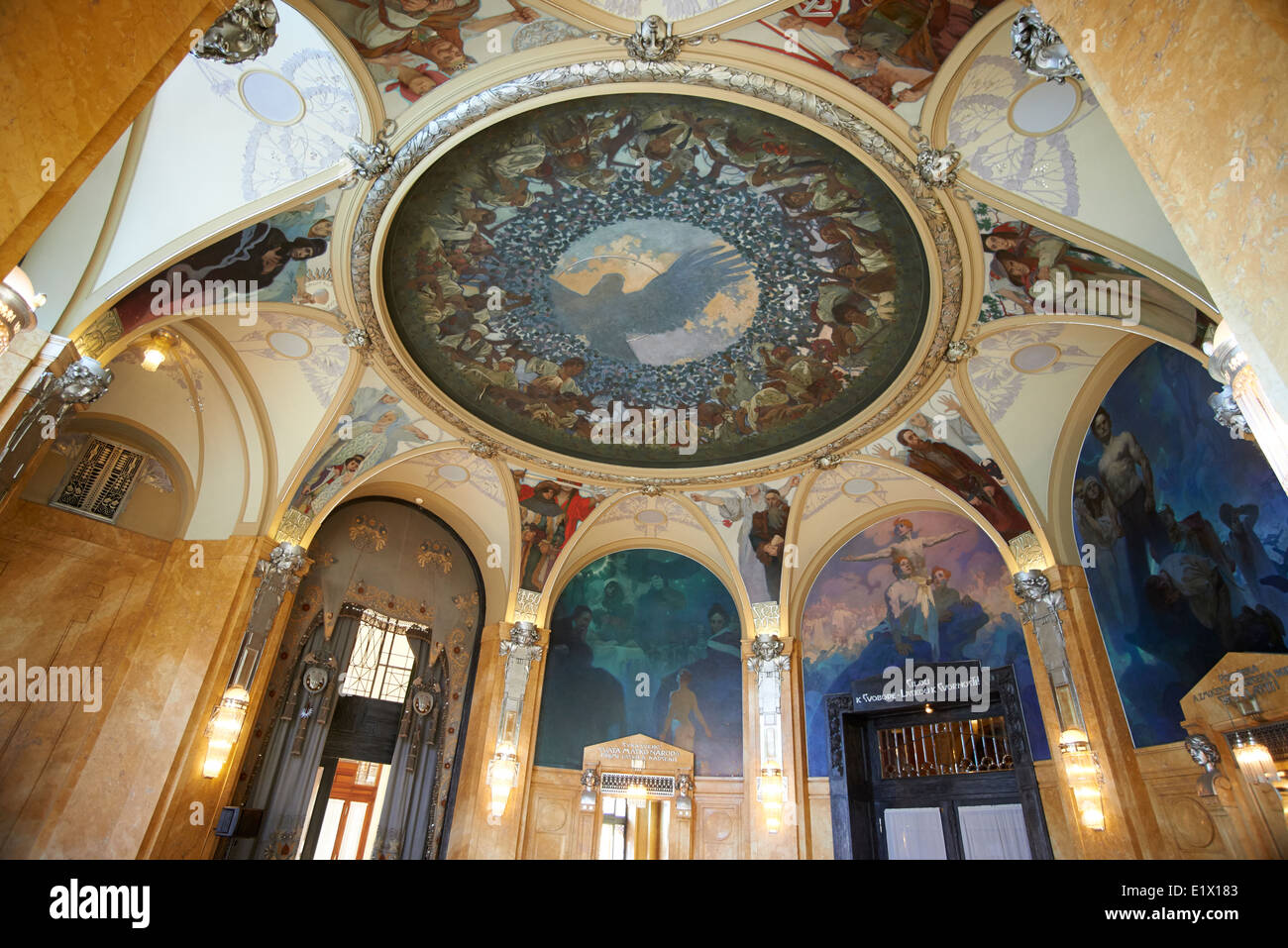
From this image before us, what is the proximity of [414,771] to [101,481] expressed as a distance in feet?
23.4

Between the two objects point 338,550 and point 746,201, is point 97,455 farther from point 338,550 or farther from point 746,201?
point 746,201

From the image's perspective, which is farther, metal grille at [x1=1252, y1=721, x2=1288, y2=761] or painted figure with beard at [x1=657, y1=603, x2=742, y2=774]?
painted figure with beard at [x1=657, y1=603, x2=742, y2=774]

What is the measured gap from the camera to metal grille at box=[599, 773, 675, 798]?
1362 centimetres

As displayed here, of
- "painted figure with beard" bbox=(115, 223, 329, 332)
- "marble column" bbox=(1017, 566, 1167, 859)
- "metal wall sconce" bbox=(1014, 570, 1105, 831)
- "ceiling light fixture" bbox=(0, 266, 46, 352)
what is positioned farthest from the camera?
"metal wall sconce" bbox=(1014, 570, 1105, 831)

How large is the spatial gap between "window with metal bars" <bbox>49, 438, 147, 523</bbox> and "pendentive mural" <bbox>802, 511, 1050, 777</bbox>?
500 inches

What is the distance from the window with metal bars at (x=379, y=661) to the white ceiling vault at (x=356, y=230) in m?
2.51

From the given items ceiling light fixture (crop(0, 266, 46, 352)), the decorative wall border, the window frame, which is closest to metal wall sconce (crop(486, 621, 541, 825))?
the decorative wall border

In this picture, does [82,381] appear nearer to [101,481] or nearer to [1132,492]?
[101,481]

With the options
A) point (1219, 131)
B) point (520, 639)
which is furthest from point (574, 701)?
point (1219, 131)

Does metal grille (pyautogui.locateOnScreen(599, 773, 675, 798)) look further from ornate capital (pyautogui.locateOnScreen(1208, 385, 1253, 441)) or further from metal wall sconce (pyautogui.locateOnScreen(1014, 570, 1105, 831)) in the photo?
ornate capital (pyautogui.locateOnScreen(1208, 385, 1253, 441))

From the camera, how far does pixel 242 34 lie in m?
5.52
